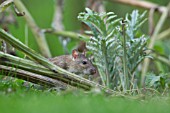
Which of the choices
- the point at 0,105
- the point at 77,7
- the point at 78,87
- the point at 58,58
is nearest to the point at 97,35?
the point at 78,87

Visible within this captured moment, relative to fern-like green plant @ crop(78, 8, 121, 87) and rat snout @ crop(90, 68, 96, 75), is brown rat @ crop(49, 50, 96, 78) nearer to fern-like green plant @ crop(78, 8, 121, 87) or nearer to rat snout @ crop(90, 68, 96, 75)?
rat snout @ crop(90, 68, 96, 75)

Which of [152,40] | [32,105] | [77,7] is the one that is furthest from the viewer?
[77,7]

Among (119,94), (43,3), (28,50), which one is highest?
(43,3)

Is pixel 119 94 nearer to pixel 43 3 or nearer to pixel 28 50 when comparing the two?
pixel 28 50

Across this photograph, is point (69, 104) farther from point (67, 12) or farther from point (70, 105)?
point (67, 12)

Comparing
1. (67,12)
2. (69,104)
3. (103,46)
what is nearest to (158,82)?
(103,46)

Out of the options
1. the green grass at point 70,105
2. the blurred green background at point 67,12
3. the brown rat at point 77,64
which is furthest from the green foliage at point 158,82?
the blurred green background at point 67,12
